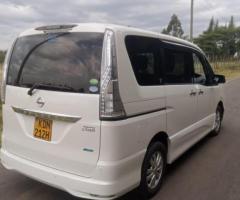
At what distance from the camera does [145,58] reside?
374 cm

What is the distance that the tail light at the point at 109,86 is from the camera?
313 centimetres

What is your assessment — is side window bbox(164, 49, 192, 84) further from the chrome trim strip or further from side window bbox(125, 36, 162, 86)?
the chrome trim strip

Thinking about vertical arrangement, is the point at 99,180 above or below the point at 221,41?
below

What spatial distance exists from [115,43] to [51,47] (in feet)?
2.50

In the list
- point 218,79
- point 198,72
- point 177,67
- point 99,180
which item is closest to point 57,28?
point 99,180

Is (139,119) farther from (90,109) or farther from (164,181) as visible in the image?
(164,181)

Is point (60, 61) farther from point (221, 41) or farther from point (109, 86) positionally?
point (221, 41)

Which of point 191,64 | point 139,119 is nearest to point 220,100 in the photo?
point 191,64

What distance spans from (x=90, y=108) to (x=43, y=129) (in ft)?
2.22

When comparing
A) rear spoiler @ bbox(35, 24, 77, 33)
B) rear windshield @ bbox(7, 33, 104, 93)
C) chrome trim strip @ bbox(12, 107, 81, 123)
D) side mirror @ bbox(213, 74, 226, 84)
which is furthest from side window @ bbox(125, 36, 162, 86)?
side mirror @ bbox(213, 74, 226, 84)

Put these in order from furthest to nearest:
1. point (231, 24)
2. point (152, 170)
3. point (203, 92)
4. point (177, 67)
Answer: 1. point (231, 24)
2. point (203, 92)
3. point (177, 67)
4. point (152, 170)

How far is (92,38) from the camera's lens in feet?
10.8

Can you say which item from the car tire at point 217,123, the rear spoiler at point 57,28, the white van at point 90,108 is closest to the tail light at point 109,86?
the white van at point 90,108

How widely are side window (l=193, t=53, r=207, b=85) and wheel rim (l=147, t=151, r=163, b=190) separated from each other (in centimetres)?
176
